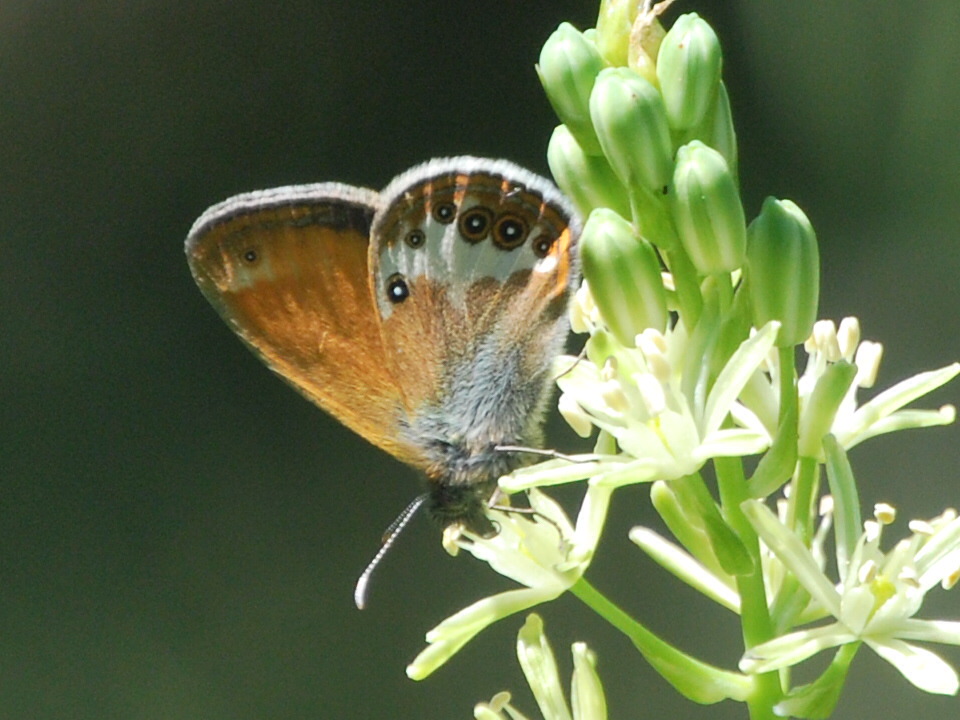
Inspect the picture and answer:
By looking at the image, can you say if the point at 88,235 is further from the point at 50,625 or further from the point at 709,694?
the point at 709,694

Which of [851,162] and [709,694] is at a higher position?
[851,162]

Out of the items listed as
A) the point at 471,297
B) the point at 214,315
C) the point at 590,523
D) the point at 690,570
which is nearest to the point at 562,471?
the point at 590,523

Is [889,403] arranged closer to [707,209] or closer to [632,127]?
[707,209]

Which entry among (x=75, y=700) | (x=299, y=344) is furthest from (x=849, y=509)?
(x=75, y=700)

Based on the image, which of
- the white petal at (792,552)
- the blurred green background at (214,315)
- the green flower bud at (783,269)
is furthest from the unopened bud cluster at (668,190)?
the blurred green background at (214,315)

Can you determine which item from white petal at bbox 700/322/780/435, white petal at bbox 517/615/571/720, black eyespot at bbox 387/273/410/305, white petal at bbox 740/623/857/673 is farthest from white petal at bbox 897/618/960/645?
black eyespot at bbox 387/273/410/305

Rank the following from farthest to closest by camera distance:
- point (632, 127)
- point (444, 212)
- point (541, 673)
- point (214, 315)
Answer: point (214, 315)
point (444, 212)
point (541, 673)
point (632, 127)
